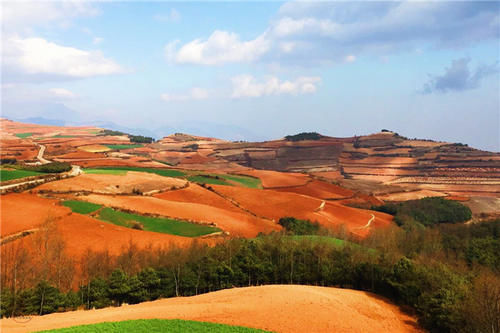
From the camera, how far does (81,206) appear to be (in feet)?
249

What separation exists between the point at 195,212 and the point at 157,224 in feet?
36.8

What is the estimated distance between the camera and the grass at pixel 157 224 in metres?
73.4

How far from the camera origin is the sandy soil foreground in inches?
1361

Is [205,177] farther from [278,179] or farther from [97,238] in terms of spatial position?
[97,238]

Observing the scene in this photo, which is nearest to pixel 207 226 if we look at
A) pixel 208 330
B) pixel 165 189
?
pixel 165 189

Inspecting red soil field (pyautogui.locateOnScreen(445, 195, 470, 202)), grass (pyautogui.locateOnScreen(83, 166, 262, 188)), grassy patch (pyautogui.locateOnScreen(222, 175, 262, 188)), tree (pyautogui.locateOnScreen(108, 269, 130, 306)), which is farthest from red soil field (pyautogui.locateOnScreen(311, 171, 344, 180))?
tree (pyautogui.locateOnScreen(108, 269, 130, 306))

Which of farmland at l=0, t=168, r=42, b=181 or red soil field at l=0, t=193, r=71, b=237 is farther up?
farmland at l=0, t=168, r=42, b=181

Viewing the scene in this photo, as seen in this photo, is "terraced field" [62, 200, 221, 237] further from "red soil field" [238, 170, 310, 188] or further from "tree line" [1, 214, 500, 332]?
"red soil field" [238, 170, 310, 188]

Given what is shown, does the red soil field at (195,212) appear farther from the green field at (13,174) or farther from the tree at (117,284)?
the tree at (117,284)

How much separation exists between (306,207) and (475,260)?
1873 inches

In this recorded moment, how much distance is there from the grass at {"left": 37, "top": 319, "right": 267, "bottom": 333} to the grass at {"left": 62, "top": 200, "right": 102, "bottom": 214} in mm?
45862

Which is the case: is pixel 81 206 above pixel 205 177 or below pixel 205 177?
below

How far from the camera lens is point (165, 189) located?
339 feet

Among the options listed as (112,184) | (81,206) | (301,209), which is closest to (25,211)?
(81,206)
